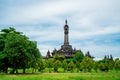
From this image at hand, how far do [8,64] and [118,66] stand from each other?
50574mm

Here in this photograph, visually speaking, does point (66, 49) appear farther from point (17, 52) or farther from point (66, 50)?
point (17, 52)

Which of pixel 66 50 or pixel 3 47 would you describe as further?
pixel 66 50

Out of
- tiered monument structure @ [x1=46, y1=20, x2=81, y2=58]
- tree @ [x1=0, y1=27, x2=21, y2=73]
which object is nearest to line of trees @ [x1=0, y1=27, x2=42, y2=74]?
tree @ [x1=0, y1=27, x2=21, y2=73]

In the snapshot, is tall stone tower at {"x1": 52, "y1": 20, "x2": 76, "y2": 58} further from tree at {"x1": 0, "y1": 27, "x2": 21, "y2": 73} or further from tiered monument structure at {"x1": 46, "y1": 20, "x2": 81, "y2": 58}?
tree at {"x1": 0, "y1": 27, "x2": 21, "y2": 73}

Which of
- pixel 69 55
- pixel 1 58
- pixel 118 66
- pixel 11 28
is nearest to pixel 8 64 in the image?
pixel 1 58

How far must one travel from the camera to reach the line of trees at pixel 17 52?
71.8 m

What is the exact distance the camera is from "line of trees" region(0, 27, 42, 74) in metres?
71.8

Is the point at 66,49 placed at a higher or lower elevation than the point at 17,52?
higher

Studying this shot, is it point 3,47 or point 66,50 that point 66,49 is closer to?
point 66,50

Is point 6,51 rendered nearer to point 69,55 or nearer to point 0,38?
point 0,38

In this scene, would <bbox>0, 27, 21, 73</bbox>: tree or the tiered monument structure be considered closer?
<bbox>0, 27, 21, 73</bbox>: tree

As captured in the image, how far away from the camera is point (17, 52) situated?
71.7 meters

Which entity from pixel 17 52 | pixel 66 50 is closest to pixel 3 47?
pixel 17 52

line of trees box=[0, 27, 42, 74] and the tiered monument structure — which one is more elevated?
the tiered monument structure
